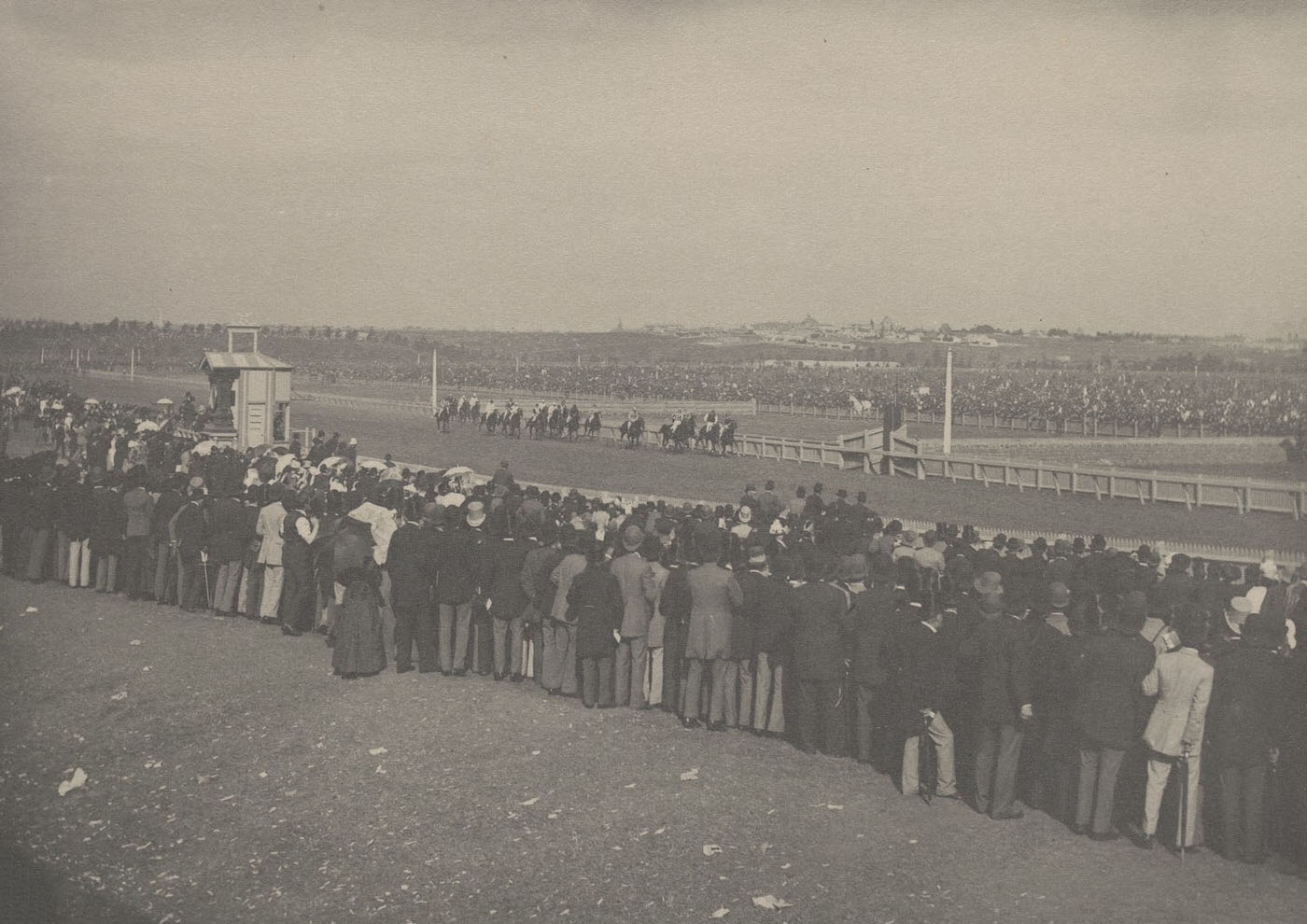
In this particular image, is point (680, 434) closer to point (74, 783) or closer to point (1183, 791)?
point (74, 783)

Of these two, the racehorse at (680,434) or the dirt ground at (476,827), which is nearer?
the dirt ground at (476,827)

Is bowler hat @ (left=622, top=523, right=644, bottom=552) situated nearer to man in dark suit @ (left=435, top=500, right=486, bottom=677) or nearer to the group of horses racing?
man in dark suit @ (left=435, top=500, right=486, bottom=677)

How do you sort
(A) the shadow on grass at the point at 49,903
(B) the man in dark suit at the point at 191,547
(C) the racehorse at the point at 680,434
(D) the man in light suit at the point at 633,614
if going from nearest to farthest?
1. (A) the shadow on grass at the point at 49,903
2. (D) the man in light suit at the point at 633,614
3. (B) the man in dark suit at the point at 191,547
4. (C) the racehorse at the point at 680,434

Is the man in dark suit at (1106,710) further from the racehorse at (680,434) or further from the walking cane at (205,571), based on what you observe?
the racehorse at (680,434)

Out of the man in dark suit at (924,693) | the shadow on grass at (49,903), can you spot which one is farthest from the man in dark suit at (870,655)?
the shadow on grass at (49,903)

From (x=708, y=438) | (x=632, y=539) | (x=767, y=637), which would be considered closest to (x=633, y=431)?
(x=708, y=438)

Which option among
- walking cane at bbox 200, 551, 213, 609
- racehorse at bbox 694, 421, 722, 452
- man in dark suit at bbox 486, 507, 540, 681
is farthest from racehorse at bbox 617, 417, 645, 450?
man in dark suit at bbox 486, 507, 540, 681
